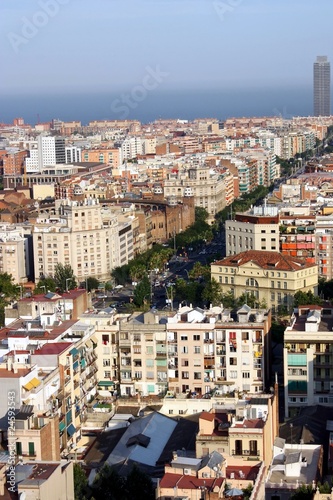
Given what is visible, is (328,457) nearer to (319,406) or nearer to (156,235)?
(319,406)

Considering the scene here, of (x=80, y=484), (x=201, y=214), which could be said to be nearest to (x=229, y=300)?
(x=80, y=484)

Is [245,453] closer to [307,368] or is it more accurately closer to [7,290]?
[307,368]

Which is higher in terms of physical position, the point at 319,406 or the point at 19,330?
the point at 19,330

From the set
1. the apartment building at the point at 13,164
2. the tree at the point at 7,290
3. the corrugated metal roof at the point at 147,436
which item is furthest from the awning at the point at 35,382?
the apartment building at the point at 13,164

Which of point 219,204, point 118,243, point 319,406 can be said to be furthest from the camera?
point 219,204

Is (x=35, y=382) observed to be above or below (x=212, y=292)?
above

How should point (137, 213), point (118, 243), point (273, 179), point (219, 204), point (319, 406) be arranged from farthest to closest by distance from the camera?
point (273, 179)
point (219, 204)
point (137, 213)
point (118, 243)
point (319, 406)

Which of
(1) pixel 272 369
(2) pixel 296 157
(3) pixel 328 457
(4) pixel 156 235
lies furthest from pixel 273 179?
(3) pixel 328 457
